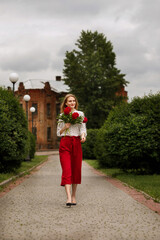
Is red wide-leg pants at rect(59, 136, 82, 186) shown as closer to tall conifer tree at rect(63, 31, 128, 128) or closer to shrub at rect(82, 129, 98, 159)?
shrub at rect(82, 129, 98, 159)

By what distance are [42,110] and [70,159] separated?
47.3 metres

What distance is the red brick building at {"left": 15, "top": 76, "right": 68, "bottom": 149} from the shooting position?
172 ft

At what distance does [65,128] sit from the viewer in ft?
20.5

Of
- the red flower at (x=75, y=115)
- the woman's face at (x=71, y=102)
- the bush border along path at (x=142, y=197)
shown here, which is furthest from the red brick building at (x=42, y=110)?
the red flower at (x=75, y=115)

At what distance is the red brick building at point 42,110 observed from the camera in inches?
2062

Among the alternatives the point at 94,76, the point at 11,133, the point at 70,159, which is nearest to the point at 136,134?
the point at 11,133

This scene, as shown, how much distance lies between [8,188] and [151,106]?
6444 mm

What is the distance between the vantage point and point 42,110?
175ft

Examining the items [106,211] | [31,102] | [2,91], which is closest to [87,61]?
[31,102]

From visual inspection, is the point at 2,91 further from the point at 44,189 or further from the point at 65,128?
the point at 65,128

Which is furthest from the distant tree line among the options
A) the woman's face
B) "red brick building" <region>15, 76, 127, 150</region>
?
"red brick building" <region>15, 76, 127, 150</region>

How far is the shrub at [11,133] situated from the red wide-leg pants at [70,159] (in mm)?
5389

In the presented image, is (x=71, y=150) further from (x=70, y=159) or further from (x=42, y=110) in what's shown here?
(x=42, y=110)

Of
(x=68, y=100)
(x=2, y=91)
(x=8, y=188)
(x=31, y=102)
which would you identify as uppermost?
(x=31, y=102)
